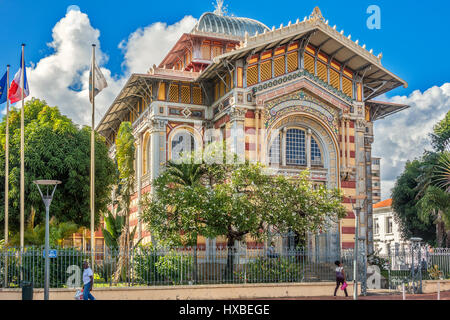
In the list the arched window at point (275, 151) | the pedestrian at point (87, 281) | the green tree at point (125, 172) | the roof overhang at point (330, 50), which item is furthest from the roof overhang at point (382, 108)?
the pedestrian at point (87, 281)

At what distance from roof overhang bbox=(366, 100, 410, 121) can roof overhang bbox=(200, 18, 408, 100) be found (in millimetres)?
1785

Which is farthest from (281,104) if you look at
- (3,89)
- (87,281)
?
(87,281)

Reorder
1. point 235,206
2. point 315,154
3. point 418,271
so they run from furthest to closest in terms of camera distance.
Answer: point 315,154 → point 418,271 → point 235,206

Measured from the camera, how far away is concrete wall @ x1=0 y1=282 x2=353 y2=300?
2167 centimetres

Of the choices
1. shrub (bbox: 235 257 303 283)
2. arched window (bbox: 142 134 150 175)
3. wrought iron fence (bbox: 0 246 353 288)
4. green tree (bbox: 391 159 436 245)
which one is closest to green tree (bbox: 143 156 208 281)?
wrought iron fence (bbox: 0 246 353 288)

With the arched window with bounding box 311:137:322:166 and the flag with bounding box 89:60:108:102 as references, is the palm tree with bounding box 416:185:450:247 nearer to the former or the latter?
the arched window with bounding box 311:137:322:166

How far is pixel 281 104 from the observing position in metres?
33.4

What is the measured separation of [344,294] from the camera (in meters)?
25.5

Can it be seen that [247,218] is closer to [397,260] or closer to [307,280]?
[307,280]

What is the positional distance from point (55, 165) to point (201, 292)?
12615mm

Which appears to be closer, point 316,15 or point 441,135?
point 316,15

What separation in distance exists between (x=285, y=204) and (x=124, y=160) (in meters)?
8.58

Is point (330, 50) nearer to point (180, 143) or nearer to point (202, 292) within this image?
point (180, 143)

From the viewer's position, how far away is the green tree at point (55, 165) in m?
31.6
